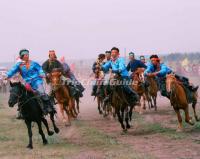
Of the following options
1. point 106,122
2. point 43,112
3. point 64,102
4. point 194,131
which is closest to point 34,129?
point 64,102

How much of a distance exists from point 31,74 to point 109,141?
273 centimetres

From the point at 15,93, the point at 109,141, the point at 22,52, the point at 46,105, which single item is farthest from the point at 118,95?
the point at 15,93

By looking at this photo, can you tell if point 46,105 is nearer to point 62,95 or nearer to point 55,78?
point 55,78

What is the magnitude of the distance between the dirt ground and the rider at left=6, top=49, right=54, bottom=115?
1.23 meters

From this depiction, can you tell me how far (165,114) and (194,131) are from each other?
6065 millimetres

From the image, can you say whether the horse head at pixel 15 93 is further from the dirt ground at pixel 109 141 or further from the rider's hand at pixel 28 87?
the dirt ground at pixel 109 141

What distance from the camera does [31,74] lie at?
579 inches

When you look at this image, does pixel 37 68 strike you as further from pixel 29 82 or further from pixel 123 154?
pixel 123 154

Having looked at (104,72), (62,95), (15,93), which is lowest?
(62,95)

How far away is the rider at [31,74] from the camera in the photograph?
14489 millimetres

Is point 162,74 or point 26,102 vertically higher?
point 162,74

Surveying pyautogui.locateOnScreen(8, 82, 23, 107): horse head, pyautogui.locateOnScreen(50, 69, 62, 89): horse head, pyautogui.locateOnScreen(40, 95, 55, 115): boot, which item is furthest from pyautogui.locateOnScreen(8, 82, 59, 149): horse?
pyautogui.locateOnScreen(50, 69, 62, 89): horse head

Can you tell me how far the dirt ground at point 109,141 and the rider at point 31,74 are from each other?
1226mm

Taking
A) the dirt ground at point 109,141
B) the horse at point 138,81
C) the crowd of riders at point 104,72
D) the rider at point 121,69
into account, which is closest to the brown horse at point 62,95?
the crowd of riders at point 104,72
